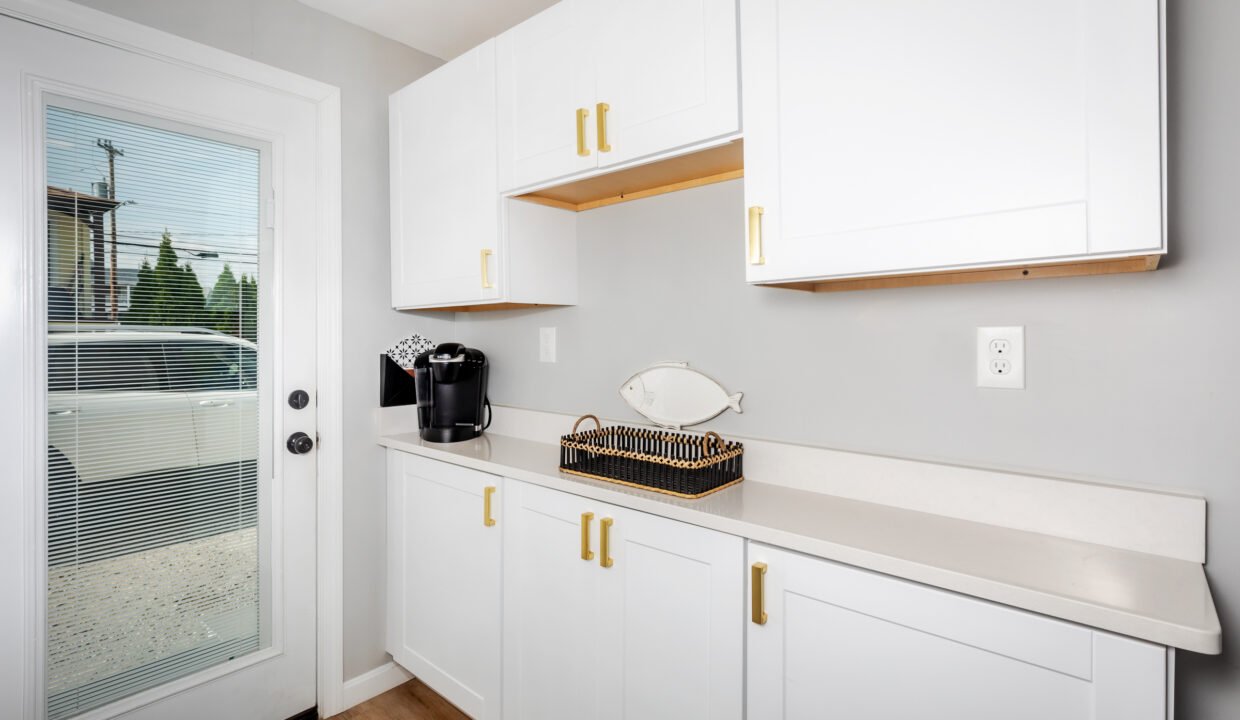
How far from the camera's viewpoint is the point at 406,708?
6.99 feet

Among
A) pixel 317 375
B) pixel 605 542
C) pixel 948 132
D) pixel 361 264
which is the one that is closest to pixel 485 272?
pixel 361 264

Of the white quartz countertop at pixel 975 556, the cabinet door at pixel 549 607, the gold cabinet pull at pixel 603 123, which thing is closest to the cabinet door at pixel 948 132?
the gold cabinet pull at pixel 603 123

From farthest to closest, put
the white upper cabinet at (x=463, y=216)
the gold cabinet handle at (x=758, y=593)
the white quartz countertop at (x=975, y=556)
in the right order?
the white upper cabinet at (x=463, y=216)
the gold cabinet handle at (x=758, y=593)
the white quartz countertop at (x=975, y=556)

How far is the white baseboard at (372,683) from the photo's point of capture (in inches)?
83.6

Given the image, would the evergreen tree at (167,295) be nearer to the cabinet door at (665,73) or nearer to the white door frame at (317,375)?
the white door frame at (317,375)

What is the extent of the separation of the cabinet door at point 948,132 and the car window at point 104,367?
1722 mm

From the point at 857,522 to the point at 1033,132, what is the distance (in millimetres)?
770

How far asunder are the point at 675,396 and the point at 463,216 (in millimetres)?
894

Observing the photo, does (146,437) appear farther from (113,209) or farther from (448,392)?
(448,392)

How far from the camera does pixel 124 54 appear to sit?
167cm

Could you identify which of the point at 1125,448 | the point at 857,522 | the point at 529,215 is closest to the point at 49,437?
the point at 529,215

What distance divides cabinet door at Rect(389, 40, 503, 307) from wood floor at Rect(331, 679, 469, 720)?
145cm

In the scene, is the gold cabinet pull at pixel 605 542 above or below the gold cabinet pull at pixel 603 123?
below

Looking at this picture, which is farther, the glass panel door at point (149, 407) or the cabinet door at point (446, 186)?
the cabinet door at point (446, 186)
